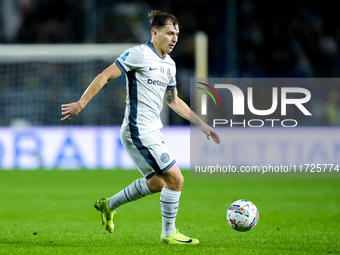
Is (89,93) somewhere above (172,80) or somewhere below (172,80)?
below

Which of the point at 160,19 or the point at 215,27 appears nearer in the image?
the point at 160,19

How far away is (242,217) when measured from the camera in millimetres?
5758

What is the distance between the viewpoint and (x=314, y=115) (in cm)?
1588

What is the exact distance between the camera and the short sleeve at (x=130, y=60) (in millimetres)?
5270

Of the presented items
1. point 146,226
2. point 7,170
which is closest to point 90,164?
point 7,170

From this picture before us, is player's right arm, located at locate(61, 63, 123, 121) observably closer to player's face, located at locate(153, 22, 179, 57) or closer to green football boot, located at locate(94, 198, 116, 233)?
player's face, located at locate(153, 22, 179, 57)

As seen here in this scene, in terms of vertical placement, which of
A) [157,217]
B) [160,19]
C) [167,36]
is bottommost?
[157,217]

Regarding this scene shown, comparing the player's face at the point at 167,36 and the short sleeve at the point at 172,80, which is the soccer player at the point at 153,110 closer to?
the player's face at the point at 167,36

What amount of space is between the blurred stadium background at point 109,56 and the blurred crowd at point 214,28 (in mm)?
38

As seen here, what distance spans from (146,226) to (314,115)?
10115 mm

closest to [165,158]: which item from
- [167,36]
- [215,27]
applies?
[167,36]

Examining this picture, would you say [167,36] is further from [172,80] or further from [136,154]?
[136,154]

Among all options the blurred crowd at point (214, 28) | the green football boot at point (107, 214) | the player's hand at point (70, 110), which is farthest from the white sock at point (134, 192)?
the blurred crowd at point (214, 28)

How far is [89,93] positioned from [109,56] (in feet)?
36.6
